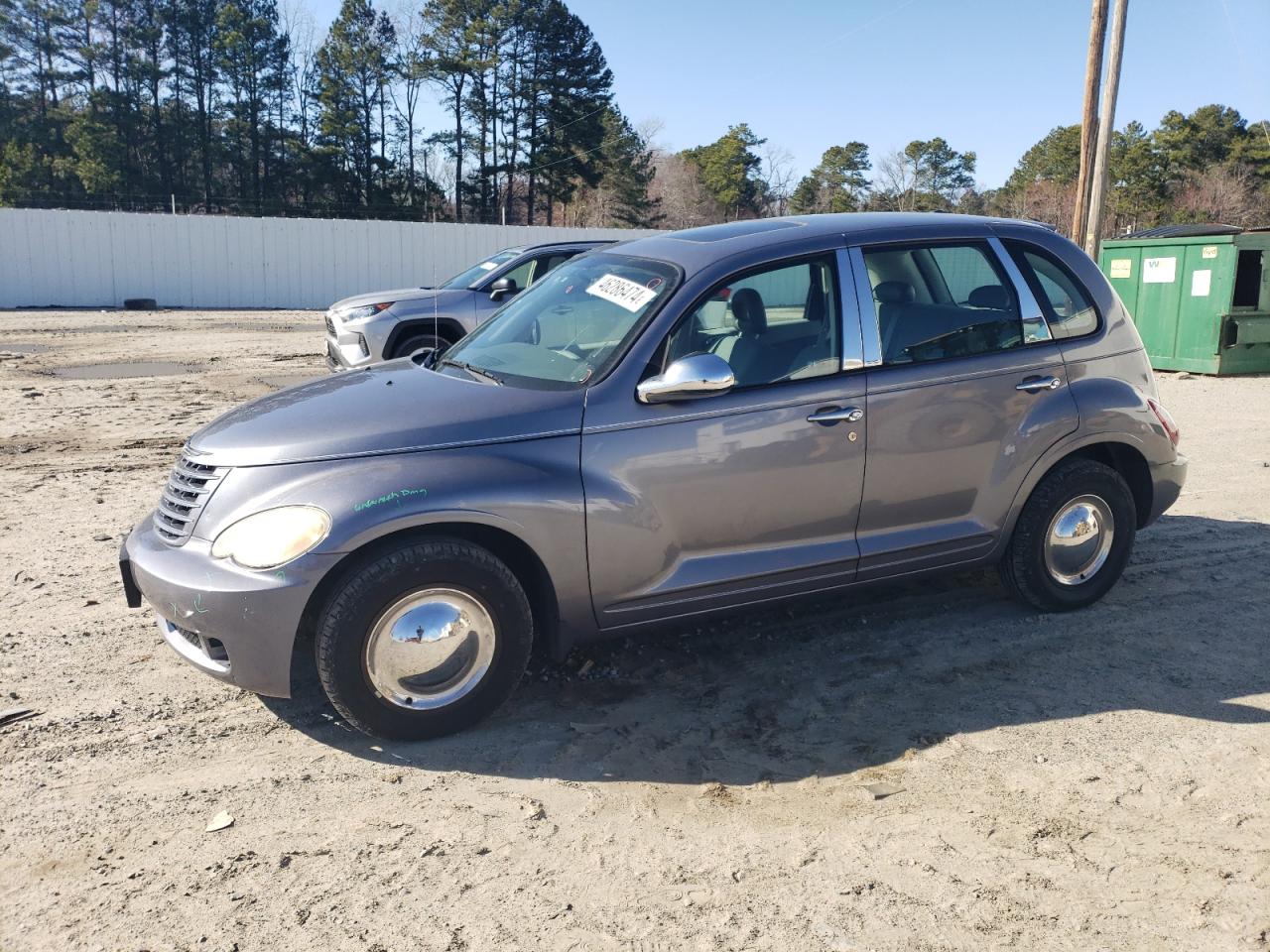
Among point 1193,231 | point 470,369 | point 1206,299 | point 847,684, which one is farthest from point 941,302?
point 1193,231

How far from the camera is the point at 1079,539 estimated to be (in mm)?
5016

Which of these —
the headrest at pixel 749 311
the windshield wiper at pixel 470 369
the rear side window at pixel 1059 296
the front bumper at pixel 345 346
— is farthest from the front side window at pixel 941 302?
the front bumper at pixel 345 346

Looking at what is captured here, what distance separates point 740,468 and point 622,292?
3.18 ft

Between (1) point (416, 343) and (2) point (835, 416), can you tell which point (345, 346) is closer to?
(1) point (416, 343)

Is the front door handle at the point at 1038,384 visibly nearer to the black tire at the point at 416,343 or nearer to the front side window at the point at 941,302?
the front side window at the point at 941,302

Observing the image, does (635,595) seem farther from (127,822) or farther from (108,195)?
(108,195)

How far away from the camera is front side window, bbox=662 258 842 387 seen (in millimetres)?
4219

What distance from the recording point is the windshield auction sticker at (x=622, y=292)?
4285mm

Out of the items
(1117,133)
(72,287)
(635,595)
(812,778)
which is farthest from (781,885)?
(1117,133)

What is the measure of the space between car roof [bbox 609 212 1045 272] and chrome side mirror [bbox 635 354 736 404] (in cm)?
59

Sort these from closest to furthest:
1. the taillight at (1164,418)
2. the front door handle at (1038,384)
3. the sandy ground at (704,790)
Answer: the sandy ground at (704,790)
the front door handle at (1038,384)
the taillight at (1164,418)

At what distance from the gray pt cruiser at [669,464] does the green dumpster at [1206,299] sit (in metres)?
10.3

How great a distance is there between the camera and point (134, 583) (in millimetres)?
3979

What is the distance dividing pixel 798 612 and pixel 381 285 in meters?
26.5
